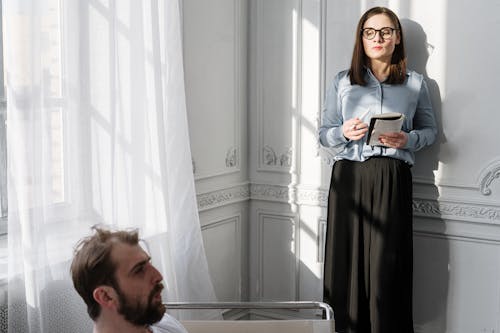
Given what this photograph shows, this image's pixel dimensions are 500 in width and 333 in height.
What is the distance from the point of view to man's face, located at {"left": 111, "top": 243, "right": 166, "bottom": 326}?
6.11 feet

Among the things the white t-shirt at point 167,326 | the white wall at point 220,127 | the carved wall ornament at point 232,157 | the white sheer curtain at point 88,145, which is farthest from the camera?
the carved wall ornament at point 232,157

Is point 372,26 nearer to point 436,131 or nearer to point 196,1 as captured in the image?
point 436,131

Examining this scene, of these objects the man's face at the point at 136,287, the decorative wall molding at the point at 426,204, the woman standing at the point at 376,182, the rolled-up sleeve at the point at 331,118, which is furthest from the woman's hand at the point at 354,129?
the man's face at the point at 136,287

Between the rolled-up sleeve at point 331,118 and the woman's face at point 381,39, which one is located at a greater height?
the woman's face at point 381,39

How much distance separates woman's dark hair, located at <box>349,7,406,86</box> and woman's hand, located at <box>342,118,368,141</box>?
7.1 inches

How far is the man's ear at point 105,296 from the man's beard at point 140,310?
0.01 metres

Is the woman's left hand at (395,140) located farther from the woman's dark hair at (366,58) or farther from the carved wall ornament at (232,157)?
the carved wall ornament at (232,157)

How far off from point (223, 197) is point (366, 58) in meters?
0.98

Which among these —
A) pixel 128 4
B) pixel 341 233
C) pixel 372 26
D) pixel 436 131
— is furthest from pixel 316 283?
pixel 128 4

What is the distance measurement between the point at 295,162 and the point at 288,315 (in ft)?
2.60

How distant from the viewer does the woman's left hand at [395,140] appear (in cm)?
322

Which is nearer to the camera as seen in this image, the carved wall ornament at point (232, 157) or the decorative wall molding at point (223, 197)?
the decorative wall molding at point (223, 197)

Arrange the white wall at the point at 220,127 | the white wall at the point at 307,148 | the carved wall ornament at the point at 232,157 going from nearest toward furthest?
the white wall at the point at 307,148
the white wall at the point at 220,127
the carved wall ornament at the point at 232,157

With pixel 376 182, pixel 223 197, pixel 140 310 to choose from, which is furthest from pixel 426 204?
pixel 140 310
